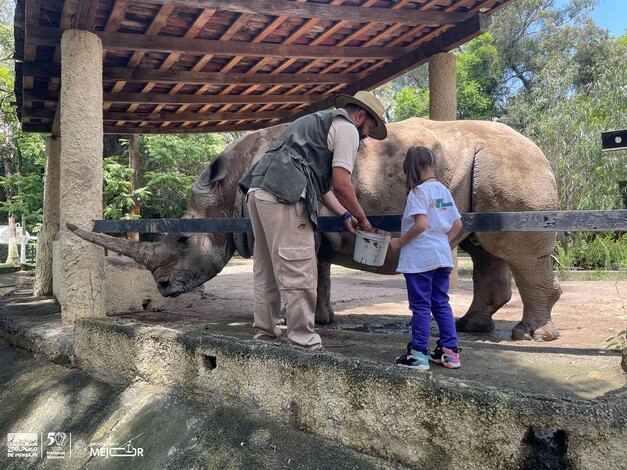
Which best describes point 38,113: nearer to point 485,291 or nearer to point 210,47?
point 210,47

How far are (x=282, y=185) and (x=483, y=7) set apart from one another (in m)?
4.14

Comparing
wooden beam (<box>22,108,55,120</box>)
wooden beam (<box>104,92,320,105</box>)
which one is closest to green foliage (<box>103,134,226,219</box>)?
wooden beam (<box>22,108,55,120</box>)

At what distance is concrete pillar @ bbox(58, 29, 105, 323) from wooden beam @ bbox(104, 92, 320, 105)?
237 centimetres

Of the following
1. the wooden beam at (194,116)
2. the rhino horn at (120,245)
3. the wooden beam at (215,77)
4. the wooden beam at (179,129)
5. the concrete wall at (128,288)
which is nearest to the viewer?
the rhino horn at (120,245)

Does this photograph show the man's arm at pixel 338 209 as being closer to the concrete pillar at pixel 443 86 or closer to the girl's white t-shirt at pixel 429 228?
the girl's white t-shirt at pixel 429 228

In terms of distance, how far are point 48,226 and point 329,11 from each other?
5.03 m

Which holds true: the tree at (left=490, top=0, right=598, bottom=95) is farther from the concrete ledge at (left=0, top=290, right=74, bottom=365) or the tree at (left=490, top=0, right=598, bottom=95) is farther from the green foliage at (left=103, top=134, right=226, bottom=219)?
the concrete ledge at (left=0, top=290, right=74, bottom=365)

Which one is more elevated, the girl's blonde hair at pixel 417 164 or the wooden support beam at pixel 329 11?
the wooden support beam at pixel 329 11

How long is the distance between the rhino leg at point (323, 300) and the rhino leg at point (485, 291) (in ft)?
4.09

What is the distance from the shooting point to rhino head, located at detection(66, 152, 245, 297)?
5199 mm

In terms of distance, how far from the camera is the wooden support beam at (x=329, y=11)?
497 cm

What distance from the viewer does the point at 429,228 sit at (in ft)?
11.2

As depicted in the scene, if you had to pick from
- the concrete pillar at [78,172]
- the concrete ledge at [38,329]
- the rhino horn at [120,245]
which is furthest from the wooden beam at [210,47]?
the concrete ledge at [38,329]

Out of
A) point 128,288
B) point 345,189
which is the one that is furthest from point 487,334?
point 128,288
